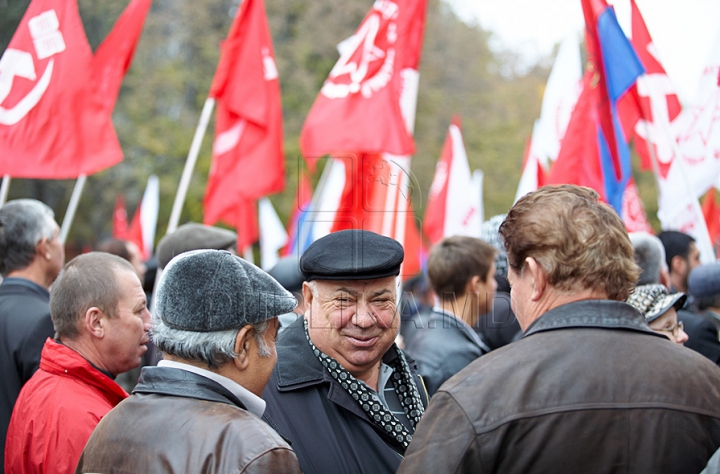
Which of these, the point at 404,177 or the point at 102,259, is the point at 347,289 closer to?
the point at 102,259

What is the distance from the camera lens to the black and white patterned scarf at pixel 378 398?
260cm

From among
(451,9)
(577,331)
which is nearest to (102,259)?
(577,331)

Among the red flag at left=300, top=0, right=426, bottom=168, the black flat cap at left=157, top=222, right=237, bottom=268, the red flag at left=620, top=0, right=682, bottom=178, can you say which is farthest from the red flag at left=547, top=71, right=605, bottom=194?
the black flat cap at left=157, top=222, right=237, bottom=268

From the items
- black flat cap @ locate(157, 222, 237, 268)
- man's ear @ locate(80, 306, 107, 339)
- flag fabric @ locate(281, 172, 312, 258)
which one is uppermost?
black flat cap @ locate(157, 222, 237, 268)

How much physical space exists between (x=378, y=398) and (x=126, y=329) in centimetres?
113

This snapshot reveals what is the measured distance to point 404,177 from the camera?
598 centimetres

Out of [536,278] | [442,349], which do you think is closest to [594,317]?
[536,278]

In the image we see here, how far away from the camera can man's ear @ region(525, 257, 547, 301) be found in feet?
6.45

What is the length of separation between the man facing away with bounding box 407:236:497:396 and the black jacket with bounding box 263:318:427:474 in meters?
1.13

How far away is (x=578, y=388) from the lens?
1792 millimetres

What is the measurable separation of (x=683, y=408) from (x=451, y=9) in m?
28.6

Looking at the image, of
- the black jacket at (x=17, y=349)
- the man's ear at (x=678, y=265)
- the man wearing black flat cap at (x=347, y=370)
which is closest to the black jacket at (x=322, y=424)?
the man wearing black flat cap at (x=347, y=370)

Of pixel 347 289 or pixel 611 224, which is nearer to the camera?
pixel 611 224

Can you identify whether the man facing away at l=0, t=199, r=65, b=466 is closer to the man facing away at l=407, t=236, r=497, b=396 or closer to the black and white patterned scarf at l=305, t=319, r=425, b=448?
the black and white patterned scarf at l=305, t=319, r=425, b=448
